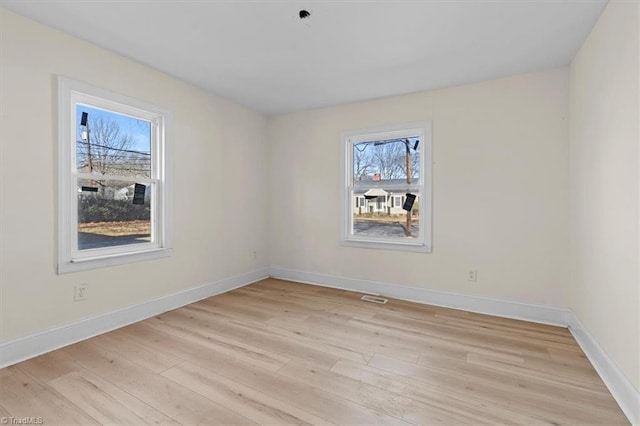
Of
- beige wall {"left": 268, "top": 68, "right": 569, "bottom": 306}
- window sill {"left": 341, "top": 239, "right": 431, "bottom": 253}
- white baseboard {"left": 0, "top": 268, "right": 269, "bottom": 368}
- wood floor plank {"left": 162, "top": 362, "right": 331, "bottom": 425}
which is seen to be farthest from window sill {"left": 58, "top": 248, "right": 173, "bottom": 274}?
window sill {"left": 341, "top": 239, "right": 431, "bottom": 253}

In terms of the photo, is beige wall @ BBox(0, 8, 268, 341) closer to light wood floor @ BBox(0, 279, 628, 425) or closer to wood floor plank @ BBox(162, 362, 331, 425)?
light wood floor @ BBox(0, 279, 628, 425)

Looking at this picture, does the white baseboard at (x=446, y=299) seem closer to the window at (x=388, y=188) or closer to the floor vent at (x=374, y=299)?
the floor vent at (x=374, y=299)

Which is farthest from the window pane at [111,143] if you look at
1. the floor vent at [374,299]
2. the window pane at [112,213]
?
the floor vent at [374,299]

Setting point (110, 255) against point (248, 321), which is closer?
point (110, 255)

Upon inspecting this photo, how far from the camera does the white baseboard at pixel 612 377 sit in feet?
5.32

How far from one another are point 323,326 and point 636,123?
2.67m

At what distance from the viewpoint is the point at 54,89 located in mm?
2369

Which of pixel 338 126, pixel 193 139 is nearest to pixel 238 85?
pixel 193 139

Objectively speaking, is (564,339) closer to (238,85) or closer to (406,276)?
(406,276)

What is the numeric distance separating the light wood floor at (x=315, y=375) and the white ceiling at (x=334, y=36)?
255 centimetres

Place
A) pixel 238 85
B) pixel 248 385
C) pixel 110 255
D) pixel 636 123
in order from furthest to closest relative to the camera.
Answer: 1. pixel 238 85
2. pixel 110 255
3. pixel 248 385
4. pixel 636 123

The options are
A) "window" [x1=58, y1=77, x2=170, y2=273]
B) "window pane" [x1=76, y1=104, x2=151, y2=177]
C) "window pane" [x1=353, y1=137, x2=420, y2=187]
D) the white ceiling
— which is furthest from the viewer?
"window pane" [x1=353, y1=137, x2=420, y2=187]

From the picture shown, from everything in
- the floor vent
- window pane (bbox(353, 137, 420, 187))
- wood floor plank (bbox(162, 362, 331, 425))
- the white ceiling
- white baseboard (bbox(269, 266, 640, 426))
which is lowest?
wood floor plank (bbox(162, 362, 331, 425))

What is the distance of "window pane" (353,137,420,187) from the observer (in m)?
3.73
